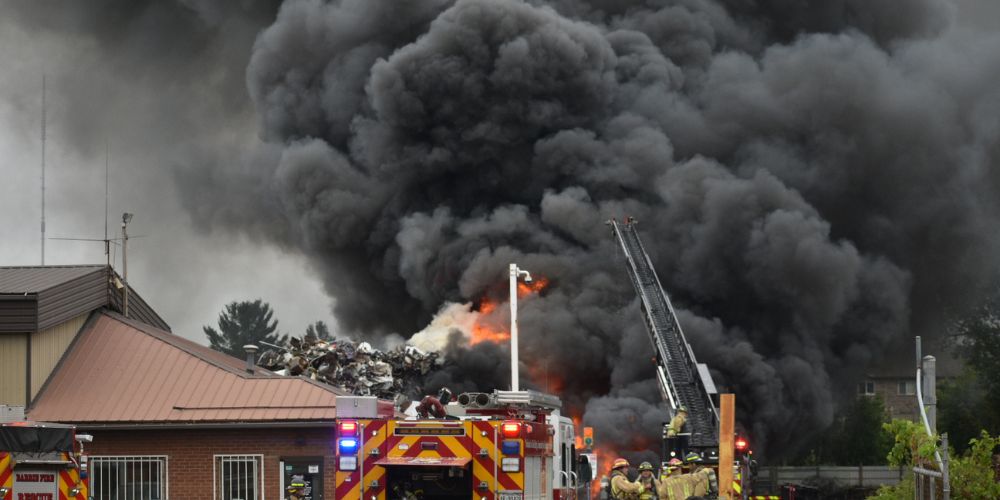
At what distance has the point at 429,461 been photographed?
55.2 feet

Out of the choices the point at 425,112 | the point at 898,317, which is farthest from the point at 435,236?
the point at 898,317

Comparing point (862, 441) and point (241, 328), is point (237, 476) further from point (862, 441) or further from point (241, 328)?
point (241, 328)

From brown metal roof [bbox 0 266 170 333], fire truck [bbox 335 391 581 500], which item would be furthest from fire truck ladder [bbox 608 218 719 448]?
fire truck [bbox 335 391 581 500]

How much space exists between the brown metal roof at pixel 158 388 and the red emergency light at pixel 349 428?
943 cm

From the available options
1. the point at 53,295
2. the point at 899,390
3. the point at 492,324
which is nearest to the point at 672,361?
the point at 492,324

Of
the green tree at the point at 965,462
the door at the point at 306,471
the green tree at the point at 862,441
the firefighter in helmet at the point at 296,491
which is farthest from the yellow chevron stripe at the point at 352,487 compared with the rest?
the green tree at the point at 862,441

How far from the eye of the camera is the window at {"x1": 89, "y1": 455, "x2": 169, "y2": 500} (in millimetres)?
27000

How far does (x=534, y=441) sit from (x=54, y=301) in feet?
47.4

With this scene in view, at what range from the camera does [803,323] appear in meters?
47.6

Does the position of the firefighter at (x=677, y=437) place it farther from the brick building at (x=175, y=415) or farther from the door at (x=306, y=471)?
the door at (x=306, y=471)

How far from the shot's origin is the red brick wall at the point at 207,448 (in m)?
26.6

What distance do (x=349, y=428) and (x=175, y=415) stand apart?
35.7 ft

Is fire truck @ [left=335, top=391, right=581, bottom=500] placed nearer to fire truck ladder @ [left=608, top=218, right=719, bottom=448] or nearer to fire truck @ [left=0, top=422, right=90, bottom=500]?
fire truck @ [left=0, top=422, right=90, bottom=500]

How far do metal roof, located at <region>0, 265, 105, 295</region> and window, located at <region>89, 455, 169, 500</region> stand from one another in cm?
372
